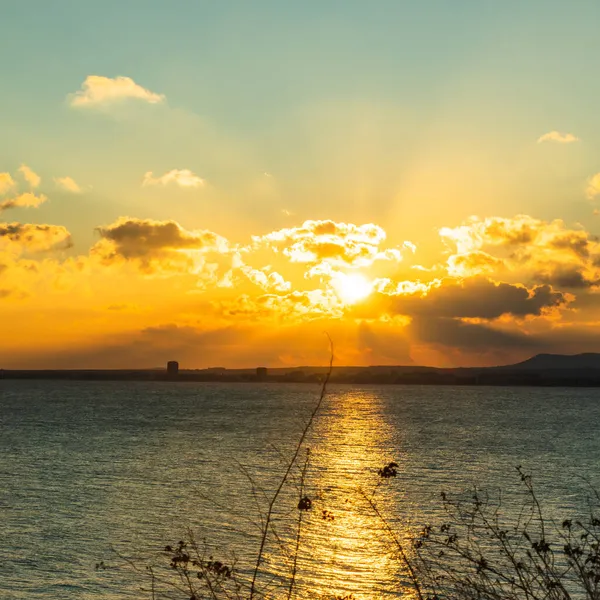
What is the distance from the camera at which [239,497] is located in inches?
1736

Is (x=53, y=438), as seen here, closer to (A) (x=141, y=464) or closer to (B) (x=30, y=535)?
(A) (x=141, y=464)

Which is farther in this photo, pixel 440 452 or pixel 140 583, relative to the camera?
pixel 440 452

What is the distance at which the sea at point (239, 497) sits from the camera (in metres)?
26.2

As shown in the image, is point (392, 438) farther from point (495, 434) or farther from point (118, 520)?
point (118, 520)

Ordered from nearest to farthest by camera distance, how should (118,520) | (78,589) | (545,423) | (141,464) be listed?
(78,589)
(118,520)
(141,464)
(545,423)

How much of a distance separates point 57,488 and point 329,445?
39.9 metres

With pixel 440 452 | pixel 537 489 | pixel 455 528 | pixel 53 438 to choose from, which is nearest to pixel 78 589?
pixel 455 528

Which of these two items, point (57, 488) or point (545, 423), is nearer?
point (57, 488)

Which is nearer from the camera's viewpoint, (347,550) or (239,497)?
(347,550)

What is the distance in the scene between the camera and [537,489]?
5038 cm

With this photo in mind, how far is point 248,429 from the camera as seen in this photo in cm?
11169

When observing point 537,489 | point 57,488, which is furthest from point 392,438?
point 57,488

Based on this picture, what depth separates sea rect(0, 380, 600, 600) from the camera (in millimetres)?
26203

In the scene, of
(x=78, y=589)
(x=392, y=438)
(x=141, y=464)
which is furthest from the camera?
(x=392, y=438)
